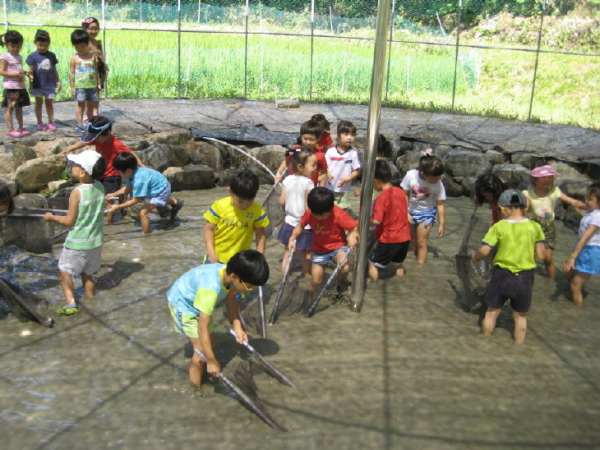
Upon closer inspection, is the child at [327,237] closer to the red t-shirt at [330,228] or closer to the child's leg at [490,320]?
the red t-shirt at [330,228]

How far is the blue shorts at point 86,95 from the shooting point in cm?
835

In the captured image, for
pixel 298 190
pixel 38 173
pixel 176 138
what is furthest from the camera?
pixel 176 138

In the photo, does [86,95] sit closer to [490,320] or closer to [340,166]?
[340,166]

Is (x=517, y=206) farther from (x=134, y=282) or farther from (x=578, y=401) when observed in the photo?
(x=134, y=282)

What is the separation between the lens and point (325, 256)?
15.9 feet

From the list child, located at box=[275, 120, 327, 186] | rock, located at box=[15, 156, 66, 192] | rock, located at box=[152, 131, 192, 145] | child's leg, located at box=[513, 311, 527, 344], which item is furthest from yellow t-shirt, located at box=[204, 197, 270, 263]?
rock, located at box=[152, 131, 192, 145]

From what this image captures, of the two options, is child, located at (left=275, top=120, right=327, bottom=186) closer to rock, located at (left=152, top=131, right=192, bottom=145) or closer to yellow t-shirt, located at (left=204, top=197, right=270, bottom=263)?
yellow t-shirt, located at (left=204, top=197, right=270, bottom=263)

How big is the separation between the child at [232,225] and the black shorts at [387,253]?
1375mm

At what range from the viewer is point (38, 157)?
24.7 feet

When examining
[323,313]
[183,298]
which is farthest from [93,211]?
[323,313]

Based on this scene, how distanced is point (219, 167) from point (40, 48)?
2755mm

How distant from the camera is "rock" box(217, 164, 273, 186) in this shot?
27.2ft

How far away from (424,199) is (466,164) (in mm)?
3257

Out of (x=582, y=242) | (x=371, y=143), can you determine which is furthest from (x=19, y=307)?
(x=582, y=242)
